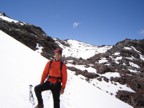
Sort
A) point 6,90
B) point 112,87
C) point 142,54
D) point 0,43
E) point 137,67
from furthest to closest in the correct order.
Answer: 1. point 142,54
2. point 137,67
3. point 112,87
4. point 0,43
5. point 6,90

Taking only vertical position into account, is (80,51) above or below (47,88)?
above

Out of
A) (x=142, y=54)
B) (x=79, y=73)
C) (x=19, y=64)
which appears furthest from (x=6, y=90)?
(x=142, y=54)

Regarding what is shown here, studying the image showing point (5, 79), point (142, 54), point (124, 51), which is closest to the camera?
point (5, 79)

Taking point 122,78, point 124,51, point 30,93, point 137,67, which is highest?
point 124,51

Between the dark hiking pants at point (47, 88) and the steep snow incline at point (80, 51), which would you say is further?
the steep snow incline at point (80, 51)

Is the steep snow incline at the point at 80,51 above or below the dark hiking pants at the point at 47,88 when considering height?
above

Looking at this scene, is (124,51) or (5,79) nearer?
(5,79)

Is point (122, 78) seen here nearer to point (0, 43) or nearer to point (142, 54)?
point (0, 43)

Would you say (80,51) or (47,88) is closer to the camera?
(47,88)

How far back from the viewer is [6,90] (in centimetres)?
753

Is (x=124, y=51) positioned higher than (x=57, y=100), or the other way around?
(x=124, y=51)

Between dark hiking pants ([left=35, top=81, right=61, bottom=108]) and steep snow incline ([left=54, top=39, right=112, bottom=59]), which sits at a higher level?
steep snow incline ([left=54, top=39, right=112, bottom=59])

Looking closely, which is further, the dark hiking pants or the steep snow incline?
the steep snow incline

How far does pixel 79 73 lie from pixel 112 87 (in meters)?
7.80
